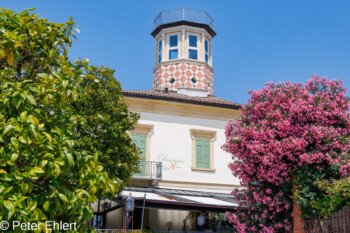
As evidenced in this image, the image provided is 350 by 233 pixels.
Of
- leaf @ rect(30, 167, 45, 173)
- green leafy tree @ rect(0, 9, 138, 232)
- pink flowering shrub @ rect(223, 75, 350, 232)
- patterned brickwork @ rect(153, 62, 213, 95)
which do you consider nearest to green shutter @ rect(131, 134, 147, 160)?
patterned brickwork @ rect(153, 62, 213, 95)

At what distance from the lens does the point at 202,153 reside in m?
21.9

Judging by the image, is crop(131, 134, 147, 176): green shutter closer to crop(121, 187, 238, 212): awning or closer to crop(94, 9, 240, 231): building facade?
crop(94, 9, 240, 231): building facade

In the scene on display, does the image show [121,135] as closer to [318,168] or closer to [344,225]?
[318,168]

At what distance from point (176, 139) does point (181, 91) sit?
169 inches

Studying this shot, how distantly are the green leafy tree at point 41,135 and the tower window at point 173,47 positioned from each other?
1984 cm

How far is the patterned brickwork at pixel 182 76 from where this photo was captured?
26.2 meters

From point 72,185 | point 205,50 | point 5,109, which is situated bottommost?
point 72,185

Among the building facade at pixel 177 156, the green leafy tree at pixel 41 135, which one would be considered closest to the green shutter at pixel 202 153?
the building facade at pixel 177 156

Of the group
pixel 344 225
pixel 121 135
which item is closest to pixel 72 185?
pixel 344 225

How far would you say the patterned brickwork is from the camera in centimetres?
2616

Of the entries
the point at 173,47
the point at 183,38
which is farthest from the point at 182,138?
the point at 183,38

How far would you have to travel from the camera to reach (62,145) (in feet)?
17.8

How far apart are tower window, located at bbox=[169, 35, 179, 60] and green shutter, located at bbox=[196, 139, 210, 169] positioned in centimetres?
696

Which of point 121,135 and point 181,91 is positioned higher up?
point 181,91
